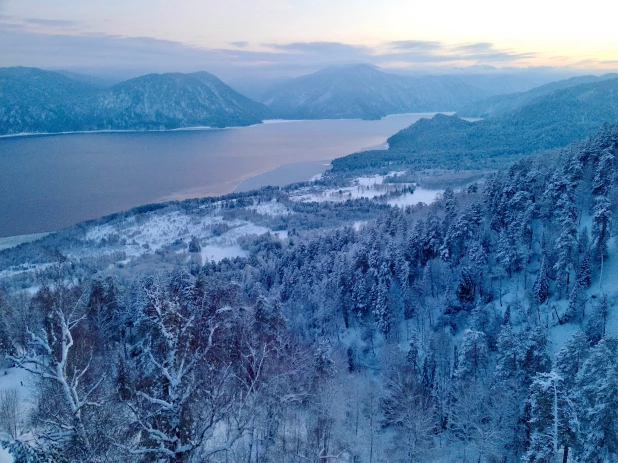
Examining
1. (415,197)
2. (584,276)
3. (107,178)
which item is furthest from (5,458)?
(107,178)

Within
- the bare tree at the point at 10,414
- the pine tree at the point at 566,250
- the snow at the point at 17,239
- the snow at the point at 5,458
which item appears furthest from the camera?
the snow at the point at 17,239

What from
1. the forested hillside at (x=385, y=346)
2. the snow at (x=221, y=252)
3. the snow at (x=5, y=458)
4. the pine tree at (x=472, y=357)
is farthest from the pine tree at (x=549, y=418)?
the snow at (x=221, y=252)

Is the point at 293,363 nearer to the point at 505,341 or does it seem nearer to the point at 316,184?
the point at 505,341

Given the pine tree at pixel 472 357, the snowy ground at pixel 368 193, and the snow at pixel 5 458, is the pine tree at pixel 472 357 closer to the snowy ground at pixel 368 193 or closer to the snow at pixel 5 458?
the snow at pixel 5 458

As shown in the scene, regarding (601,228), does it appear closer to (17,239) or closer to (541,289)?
(541,289)

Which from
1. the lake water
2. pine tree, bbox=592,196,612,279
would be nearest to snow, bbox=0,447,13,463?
pine tree, bbox=592,196,612,279

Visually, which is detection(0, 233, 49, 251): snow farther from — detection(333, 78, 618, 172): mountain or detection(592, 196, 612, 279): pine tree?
detection(333, 78, 618, 172): mountain
